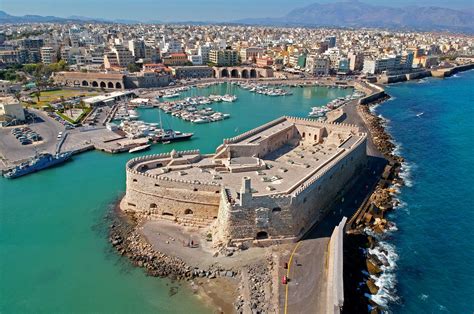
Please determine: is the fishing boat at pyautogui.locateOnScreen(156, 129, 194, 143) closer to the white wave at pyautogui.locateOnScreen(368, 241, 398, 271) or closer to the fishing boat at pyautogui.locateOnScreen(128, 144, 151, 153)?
the fishing boat at pyautogui.locateOnScreen(128, 144, 151, 153)

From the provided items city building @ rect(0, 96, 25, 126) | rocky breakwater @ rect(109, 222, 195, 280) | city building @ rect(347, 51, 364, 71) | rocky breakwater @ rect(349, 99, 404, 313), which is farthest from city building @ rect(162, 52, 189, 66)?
rocky breakwater @ rect(109, 222, 195, 280)

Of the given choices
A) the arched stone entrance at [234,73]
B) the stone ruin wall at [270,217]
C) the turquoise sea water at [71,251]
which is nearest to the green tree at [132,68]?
the arched stone entrance at [234,73]

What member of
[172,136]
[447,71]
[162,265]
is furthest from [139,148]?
[447,71]

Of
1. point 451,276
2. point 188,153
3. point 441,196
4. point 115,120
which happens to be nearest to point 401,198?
point 441,196

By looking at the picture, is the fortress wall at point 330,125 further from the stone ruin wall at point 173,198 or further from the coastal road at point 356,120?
the stone ruin wall at point 173,198

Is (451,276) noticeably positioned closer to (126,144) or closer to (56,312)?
(56,312)

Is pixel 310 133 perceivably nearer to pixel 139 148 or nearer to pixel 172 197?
pixel 172 197
